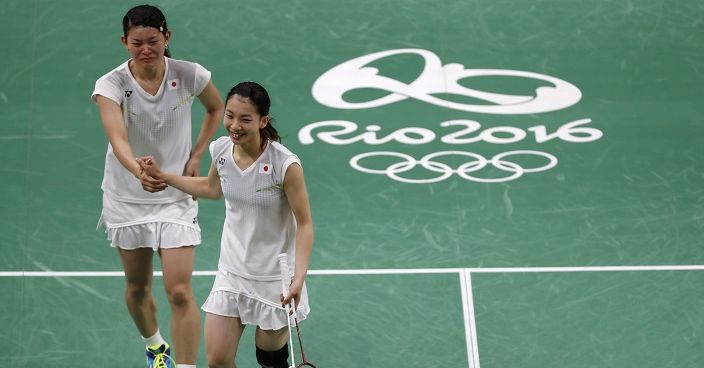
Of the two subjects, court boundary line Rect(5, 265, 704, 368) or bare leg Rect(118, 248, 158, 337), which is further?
court boundary line Rect(5, 265, 704, 368)

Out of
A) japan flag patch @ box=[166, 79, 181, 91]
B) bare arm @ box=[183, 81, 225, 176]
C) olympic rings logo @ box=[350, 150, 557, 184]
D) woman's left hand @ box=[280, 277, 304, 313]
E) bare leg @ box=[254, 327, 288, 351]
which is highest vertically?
japan flag patch @ box=[166, 79, 181, 91]

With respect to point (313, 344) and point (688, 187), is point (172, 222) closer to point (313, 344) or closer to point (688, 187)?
point (313, 344)

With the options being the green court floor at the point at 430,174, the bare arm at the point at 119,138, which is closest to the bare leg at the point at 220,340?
the bare arm at the point at 119,138

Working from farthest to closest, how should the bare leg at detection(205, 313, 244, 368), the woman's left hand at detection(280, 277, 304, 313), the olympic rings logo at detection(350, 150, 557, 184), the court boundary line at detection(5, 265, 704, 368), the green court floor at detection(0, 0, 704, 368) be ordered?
the olympic rings logo at detection(350, 150, 557, 184), the court boundary line at detection(5, 265, 704, 368), the green court floor at detection(0, 0, 704, 368), the bare leg at detection(205, 313, 244, 368), the woman's left hand at detection(280, 277, 304, 313)

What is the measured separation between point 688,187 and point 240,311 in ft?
13.8

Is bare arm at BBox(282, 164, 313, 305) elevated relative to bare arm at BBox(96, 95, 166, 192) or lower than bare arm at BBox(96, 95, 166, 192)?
lower

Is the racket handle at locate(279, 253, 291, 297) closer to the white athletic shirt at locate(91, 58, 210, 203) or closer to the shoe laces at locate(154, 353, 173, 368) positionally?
the white athletic shirt at locate(91, 58, 210, 203)

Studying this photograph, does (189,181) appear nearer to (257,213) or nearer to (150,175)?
(150,175)

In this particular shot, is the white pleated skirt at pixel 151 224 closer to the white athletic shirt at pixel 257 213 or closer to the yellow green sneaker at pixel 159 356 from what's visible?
the white athletic shirt at pixel 257 213

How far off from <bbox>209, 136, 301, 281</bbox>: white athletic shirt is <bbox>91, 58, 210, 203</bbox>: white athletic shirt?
1.95 feet

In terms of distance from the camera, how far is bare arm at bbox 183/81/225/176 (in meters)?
6.84

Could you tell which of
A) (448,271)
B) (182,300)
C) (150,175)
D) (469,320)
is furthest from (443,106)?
(150,175)

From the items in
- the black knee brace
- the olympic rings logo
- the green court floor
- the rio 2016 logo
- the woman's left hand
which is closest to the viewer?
the woman's left hand

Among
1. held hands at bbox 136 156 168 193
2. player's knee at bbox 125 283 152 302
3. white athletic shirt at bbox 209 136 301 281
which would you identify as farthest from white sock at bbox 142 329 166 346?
held hands at bbox 136 156 168 193
